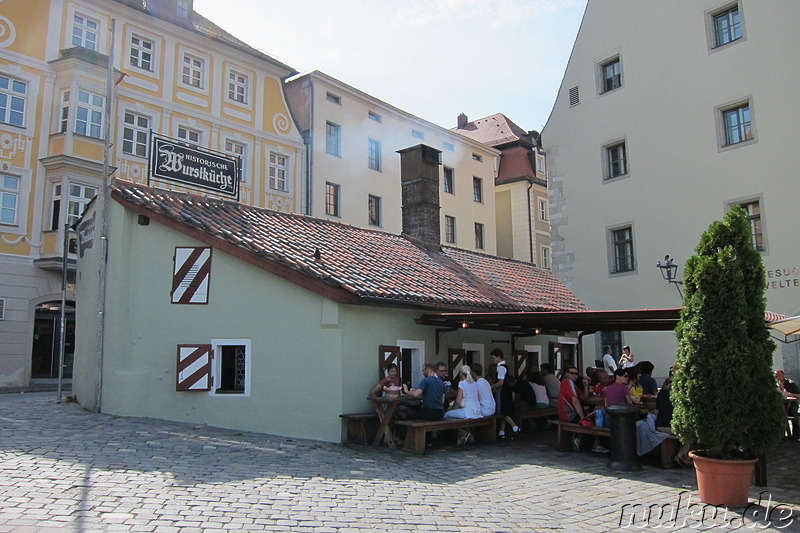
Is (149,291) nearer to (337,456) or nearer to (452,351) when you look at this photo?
(337,456)

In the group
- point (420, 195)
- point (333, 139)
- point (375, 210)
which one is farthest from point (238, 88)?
point (420, 195)

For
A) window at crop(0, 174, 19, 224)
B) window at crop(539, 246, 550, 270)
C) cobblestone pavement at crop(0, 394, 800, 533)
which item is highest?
window at crop(539, 246, 550, 270)

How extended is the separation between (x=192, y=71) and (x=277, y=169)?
5143 millimetres

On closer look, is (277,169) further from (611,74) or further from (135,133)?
(611,74)

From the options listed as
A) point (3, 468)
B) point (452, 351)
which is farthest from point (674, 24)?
point (3, 468)

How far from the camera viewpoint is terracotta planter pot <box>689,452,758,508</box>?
730cm

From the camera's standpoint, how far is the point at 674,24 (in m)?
22.5

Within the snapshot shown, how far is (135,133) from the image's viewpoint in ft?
80.5

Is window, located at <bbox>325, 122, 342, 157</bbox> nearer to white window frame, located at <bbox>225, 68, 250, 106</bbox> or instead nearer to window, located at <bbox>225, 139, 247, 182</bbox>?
white window frame, located at <bbox>225, 68, 250, 106</bbox>

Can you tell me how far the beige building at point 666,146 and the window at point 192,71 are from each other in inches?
542

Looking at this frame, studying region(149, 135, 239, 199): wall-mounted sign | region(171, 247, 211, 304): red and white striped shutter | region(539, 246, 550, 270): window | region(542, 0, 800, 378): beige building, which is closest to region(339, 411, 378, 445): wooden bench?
region(171, 247, 211, 304): red and white striped shutter

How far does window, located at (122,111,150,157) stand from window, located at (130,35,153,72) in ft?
6.31

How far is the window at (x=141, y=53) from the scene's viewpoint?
2488cm

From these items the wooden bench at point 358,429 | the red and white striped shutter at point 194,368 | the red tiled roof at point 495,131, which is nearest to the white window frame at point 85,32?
the red and white striped shutter at point 194,368
